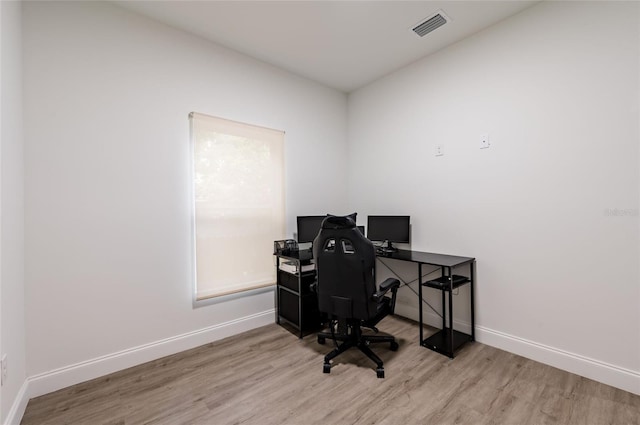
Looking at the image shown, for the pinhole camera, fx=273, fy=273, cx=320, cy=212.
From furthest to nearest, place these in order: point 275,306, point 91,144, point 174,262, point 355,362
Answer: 1. point 275,306
2. point 174,262
3. point 355,362
4. point 91,144

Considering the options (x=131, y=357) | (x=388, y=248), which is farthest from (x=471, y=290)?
(x=131, y=357)

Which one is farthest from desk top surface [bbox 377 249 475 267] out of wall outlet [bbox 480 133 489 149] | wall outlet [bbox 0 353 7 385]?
wall outlet [bbox 0 353 7 385]

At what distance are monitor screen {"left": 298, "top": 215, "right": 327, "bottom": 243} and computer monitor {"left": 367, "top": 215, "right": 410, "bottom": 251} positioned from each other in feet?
2.23

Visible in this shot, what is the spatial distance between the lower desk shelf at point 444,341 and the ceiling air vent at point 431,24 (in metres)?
2.91

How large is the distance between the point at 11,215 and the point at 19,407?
121cm

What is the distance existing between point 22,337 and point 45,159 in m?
1.25

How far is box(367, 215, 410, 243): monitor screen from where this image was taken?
317 cm

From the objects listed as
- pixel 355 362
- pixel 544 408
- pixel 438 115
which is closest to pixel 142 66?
pixel 438 115

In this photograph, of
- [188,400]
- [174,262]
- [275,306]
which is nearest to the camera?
[188,400]

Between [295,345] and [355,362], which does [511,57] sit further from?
[295,345]

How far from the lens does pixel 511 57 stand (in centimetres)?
247

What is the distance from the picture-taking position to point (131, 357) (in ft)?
7.50

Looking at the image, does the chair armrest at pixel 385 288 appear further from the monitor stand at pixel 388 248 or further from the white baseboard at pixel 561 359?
the white baseboard at pixel 561 359

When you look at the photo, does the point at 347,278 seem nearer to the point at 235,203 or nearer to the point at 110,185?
the point at 235,203
